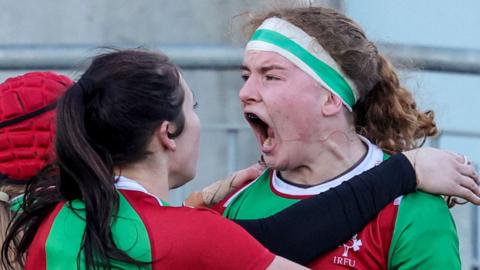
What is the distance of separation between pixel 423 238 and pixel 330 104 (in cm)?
44

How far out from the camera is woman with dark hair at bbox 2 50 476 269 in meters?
2.58

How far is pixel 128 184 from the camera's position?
2693 millimetres

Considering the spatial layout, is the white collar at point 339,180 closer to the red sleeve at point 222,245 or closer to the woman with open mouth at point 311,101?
the woman with open mouth at point 311,101

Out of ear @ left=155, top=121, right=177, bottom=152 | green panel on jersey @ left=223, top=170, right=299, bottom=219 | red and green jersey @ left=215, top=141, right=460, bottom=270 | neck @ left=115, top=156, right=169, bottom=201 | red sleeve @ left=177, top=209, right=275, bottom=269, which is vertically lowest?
green panel on jersey @ left=223, top=170, right=299, bottom=219

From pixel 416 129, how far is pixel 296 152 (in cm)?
36

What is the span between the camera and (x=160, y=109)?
8.97 feet

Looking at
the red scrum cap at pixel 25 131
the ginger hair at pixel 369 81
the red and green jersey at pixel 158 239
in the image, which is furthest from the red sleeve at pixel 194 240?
the ginger hair at pixel 369 81

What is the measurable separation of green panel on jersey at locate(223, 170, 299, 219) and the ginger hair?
288mm

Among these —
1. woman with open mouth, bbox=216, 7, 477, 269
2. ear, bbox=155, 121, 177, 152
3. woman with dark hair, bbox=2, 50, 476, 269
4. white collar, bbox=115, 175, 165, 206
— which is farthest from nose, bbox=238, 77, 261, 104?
white collar, bbox=115, 175, 165, 206

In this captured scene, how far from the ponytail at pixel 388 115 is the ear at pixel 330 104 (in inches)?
3.9

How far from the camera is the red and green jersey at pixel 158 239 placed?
256 centimetres

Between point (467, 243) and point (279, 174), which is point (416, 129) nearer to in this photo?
point (279, 174)

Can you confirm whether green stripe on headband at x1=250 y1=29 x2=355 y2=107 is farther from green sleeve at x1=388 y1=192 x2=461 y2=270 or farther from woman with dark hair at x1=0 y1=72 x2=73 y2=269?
woman with dark hair at x1=0 y1=72 x2=73 y2=269

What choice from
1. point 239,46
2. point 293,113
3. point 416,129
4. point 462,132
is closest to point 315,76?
point 293,113
